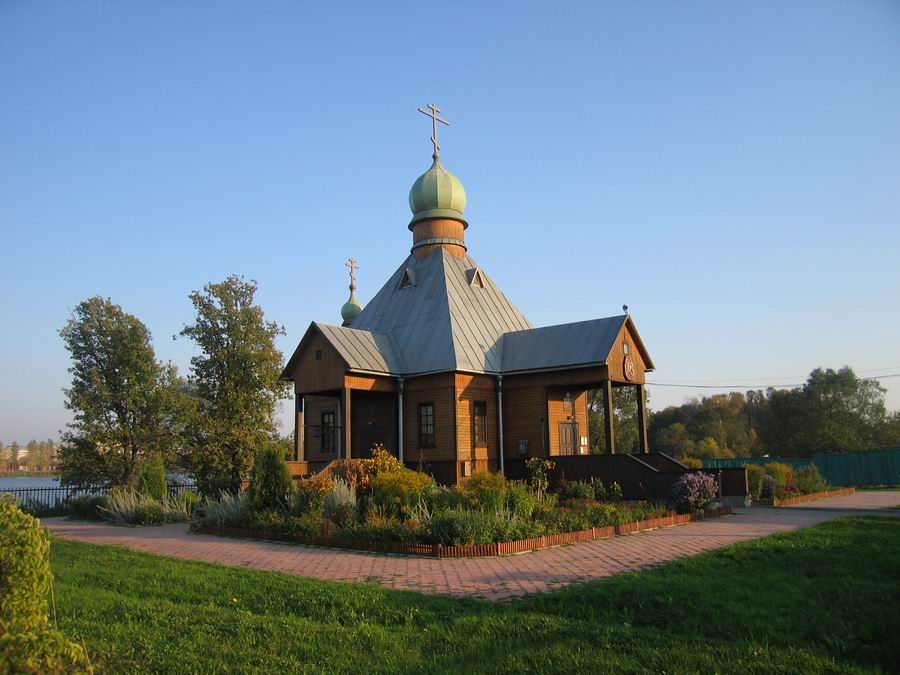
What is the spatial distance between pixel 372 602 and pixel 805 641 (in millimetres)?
4265

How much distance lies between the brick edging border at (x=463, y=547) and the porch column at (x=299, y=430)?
291 inches

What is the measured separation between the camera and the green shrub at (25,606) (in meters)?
3.71

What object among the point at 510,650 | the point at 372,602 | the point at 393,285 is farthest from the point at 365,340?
the point at 510,650

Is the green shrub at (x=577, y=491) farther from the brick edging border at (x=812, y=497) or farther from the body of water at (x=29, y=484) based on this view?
the body of water at (x=29, y=484)

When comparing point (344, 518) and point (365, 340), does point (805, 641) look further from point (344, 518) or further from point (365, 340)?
point (365, 340)

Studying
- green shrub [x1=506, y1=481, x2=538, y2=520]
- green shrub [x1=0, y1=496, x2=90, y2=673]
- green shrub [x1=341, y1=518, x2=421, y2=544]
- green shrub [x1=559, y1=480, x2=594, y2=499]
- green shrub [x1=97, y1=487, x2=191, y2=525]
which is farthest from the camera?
green shrub [x1=97, y1=487, x2=191, y2=525]

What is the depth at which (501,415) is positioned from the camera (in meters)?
23.4

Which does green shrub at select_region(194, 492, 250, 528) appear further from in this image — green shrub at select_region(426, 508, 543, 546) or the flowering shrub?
green shrub at select_region(426, 508, 543, 546)

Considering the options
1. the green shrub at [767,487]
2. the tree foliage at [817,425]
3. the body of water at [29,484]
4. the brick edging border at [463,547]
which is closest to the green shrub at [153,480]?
the brick edging border at [463,547]

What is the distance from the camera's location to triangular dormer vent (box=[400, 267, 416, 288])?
88.7 ft

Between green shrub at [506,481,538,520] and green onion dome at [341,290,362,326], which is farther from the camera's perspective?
green onion dome at [341,290,362,326]

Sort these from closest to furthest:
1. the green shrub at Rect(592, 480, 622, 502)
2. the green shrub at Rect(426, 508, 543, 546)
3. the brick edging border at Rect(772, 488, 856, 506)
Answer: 1. the green shrub at Rect(426, 508, 543, 546)
2. the green shrub at Rect(592, 480, 622, 502)
3. the brick edging border at Rect(772, 488, 856, 506)

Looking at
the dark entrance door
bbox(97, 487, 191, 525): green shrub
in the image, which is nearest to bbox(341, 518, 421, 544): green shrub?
bbox(97, 487, 191, 525): green shrub

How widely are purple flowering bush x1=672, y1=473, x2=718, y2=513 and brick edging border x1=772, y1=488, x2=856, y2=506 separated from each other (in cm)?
504
